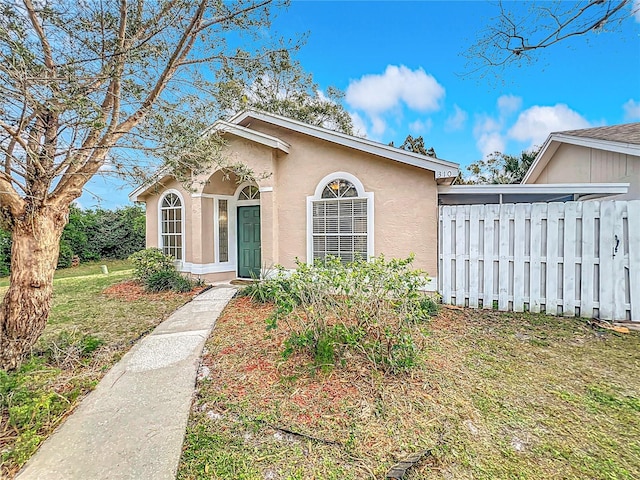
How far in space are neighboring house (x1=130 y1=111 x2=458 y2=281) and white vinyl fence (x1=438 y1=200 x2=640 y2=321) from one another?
64 centimetres

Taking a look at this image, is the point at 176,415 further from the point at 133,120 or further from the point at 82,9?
the point at 82,9

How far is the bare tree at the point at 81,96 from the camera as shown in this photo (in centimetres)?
328

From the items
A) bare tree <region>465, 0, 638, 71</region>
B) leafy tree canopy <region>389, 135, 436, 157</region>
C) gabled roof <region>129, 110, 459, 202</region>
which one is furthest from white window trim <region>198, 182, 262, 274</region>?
leafy tree canopy <region>389, 135, 436, 157</region>

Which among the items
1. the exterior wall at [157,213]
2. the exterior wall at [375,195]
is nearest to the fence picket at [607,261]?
the exterior wall at [375,195]

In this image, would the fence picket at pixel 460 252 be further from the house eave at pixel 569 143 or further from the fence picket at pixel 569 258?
the house eave at pixel 569 143

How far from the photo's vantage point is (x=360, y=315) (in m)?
3.87

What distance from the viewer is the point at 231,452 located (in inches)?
103

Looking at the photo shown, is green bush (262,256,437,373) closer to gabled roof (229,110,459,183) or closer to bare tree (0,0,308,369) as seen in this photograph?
bare tree (0,0,308,369)

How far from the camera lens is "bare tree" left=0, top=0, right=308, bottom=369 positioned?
328cm

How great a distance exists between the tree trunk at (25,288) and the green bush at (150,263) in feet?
20.0

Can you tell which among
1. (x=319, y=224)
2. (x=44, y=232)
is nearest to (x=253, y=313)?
(x=319, y=224)

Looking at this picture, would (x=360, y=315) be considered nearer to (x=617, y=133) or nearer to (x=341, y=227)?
(x=341, y=227)

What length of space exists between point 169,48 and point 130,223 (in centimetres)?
1884

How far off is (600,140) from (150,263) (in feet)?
44.5
